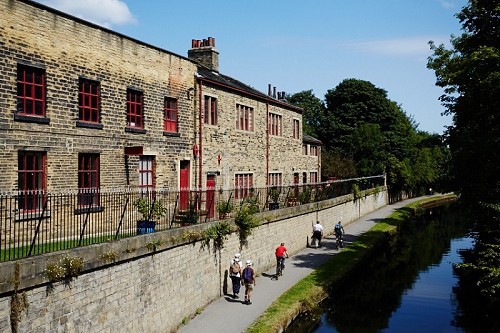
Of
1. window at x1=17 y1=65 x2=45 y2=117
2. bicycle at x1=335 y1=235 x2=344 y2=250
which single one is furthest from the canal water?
window at x1=17 y1=65 x2=45 y2=117

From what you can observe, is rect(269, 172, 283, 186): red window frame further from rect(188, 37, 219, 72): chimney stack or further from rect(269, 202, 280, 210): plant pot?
rect(188, 37, 219, 72): chimney stack

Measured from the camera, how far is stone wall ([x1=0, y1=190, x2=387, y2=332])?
9.41m

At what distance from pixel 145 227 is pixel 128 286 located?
2.41m

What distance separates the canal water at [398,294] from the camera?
17719mm

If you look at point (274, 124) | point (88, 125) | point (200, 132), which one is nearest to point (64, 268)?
point (88, 125)

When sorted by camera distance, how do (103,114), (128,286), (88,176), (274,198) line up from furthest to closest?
1. (274,198)
2. (103,114)
3. (88,176)
4. (128,286)

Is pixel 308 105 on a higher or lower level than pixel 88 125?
higher

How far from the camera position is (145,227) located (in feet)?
48.0

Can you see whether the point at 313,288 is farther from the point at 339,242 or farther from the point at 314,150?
the point at 314,150

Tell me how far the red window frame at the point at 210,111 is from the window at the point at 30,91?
31.7 ft

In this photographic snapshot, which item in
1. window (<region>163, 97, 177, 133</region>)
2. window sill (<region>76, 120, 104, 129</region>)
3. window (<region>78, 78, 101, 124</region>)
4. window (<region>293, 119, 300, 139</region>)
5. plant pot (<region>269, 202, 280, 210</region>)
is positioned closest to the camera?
window sill (<region>76, 120, 104, 129</region>)

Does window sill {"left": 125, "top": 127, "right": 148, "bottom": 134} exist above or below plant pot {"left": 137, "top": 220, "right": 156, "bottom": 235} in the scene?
above

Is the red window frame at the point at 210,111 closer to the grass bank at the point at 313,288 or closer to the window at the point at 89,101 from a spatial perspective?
the window at the point at 89,101

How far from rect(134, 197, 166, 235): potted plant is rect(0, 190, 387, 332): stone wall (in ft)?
2.02
